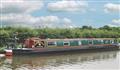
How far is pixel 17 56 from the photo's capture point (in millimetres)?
31859

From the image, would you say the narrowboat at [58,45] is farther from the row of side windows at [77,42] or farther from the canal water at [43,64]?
the canal water at [43,64]

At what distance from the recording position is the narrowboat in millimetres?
33375

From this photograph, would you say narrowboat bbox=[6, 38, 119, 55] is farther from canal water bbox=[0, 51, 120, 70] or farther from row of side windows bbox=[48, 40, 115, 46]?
canal water bbox=[0, 51, 120, 70]

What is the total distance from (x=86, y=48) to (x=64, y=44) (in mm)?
3422

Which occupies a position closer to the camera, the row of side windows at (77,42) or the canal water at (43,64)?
the canal water at (43,64)

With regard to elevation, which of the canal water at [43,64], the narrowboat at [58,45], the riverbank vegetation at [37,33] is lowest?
the canal water at [43,64]

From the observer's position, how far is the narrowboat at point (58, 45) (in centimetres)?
3338

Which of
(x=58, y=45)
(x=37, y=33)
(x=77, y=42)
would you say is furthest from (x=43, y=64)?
(x=37, y=33)

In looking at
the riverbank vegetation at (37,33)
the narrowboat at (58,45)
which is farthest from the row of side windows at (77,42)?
the riverbank vegetation at (37,33)

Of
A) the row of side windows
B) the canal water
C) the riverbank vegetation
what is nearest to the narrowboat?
the row of side windows

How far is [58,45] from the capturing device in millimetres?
36938

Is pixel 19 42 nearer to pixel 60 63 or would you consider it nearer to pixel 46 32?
pixel 46 32

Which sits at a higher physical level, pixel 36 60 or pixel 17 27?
pixel 17 27

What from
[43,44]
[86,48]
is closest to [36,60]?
[43,44]
